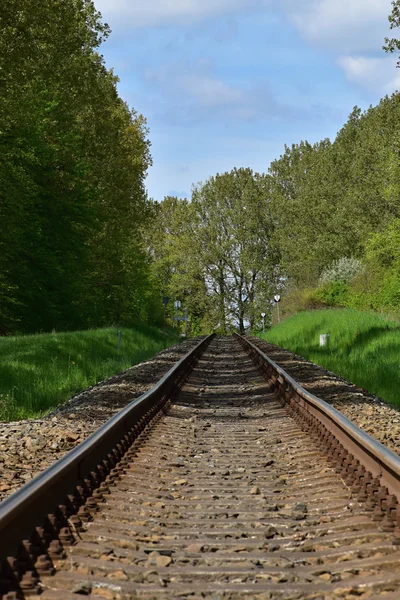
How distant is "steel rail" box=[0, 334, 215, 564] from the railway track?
0.05 feet

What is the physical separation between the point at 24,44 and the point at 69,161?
18.4ft

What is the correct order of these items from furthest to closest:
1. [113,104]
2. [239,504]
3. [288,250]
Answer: [288,250] → [113,104] → [239,504]

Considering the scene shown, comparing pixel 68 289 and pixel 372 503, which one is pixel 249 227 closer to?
pixel 68 289

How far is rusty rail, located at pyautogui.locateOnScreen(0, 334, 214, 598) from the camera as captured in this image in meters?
3.62

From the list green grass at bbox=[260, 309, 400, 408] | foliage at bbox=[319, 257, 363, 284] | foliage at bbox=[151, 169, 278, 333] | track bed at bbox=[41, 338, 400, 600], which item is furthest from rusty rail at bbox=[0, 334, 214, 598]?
foliage at bbox=[151, 169, 278, 333]

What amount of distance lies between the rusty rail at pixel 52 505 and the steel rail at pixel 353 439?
6.32 ft

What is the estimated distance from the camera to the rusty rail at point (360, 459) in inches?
184

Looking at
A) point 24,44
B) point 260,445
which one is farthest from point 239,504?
point 24,44

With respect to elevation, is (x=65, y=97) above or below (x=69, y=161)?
above

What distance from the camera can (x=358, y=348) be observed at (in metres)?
19.1

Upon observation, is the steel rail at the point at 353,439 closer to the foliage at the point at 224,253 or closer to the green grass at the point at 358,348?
the green grass at the point at 358,348

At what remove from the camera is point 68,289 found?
27.9 metres

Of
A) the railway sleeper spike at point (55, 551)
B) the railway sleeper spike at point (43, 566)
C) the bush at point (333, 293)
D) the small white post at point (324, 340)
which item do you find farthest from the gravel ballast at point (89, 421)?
the bush at point (333, 293)

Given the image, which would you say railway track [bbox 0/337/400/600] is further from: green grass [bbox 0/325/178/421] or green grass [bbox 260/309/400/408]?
green grass [bbox 260/309/400/408]
